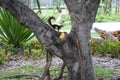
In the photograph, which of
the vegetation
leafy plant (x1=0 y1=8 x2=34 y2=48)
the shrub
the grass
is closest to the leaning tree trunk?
the grass

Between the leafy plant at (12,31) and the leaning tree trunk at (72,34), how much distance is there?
405cm

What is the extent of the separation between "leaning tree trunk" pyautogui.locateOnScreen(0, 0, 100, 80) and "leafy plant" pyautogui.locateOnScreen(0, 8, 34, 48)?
4.05 meters

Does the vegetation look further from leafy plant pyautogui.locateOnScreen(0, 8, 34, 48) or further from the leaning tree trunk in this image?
the leaning tree trunk

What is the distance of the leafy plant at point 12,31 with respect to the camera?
778 cm

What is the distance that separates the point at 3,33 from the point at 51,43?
15.0 feet

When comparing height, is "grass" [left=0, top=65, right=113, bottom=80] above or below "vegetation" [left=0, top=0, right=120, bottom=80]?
below

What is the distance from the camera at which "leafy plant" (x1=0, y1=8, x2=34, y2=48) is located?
778 cm

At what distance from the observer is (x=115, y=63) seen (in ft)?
20.6

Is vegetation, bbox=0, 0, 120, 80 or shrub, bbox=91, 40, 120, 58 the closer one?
vegetation, bbox=0, 0, 120, 80

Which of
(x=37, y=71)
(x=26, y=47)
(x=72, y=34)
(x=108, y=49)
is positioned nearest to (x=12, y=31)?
(x=26, y=47)

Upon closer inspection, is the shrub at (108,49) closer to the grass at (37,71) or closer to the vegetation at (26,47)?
the vegetation at (26,47)

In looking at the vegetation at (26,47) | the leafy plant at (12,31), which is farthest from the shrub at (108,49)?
the leafy plant at (12,31)

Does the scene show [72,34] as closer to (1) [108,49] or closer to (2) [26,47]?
(1) [108,49]

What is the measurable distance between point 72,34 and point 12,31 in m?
4.31
